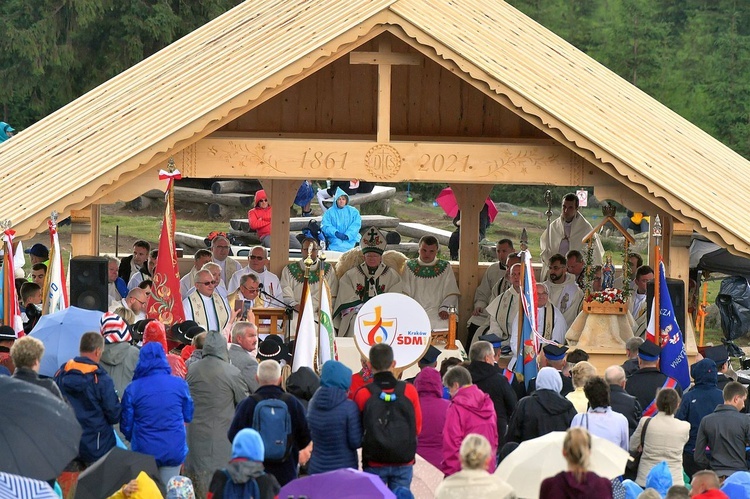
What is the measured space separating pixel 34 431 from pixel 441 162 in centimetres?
662

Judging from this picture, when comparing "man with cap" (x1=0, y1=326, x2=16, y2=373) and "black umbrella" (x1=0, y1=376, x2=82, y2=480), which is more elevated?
"man with cap" (x1=0, y1=326, x2=16, y2=373)

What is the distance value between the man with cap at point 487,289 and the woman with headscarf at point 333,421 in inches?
297

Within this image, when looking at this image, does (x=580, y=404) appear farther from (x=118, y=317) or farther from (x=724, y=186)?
(x=724, y=186)

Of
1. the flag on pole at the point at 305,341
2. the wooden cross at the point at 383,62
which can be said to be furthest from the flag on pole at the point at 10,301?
the wooden cross at the point at 383,62

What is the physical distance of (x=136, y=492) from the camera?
31.7 ft

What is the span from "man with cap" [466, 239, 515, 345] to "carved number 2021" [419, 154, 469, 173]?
342 centimetres

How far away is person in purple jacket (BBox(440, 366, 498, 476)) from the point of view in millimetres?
Answer: 11352

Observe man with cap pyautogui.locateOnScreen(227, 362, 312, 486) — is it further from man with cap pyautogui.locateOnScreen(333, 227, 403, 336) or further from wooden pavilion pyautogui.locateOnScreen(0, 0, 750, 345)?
man with cap pyautogui.locateOnScreen(333, 227, 403, 336)

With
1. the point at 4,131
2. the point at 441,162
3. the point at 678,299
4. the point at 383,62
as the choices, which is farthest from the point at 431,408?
the point at 4,131

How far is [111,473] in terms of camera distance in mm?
10102

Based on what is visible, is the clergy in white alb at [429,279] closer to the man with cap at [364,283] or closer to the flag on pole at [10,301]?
the man with cap at [364,283]

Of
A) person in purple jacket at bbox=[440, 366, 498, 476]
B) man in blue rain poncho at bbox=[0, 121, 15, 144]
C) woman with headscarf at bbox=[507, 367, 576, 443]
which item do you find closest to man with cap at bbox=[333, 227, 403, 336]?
woman with headscarf at bbox=[507, 367, 576, 443]

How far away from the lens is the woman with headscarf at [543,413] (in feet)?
38.3

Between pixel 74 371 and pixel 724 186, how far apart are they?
7698 millimetres
